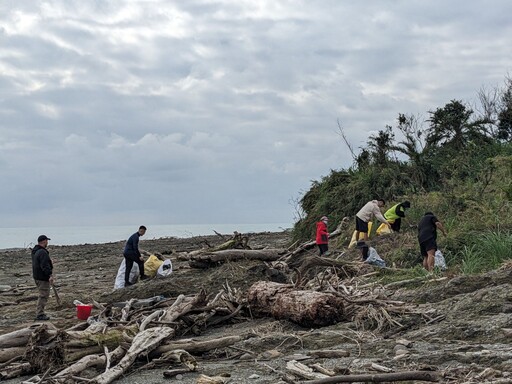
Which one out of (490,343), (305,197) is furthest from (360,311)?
(305,197)

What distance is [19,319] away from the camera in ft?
41.2

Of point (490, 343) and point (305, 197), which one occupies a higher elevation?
point (305, 197)

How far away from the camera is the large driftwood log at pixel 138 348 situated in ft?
22.1

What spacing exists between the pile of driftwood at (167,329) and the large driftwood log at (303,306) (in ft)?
0.04

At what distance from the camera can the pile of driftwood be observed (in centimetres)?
720

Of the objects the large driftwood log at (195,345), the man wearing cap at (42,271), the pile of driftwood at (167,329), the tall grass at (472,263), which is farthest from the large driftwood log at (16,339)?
the tall grass at (472,263)

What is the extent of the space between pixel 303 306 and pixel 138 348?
2.38 m

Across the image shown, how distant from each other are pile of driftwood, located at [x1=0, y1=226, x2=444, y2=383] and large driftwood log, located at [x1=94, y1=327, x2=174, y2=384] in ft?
0.03

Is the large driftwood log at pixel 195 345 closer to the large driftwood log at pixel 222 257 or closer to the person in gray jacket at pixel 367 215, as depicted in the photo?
the large driftwood log at pixel 222 257

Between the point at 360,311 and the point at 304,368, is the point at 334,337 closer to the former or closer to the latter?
the point at 360,311

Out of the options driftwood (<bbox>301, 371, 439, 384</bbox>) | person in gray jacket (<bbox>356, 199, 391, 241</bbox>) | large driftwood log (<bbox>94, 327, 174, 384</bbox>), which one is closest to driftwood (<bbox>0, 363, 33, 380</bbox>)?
large driftwood log (<bbox>94, 327, 174, 384</bbox>)

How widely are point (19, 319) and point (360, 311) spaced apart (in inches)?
281

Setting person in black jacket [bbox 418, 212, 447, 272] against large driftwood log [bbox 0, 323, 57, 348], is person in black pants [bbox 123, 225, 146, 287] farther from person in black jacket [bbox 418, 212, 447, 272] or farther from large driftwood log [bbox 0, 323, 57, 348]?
large driftwood log [bbox 0, 323, 57, 348]

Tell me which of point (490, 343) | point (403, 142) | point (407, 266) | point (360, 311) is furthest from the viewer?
point (403, 142)
